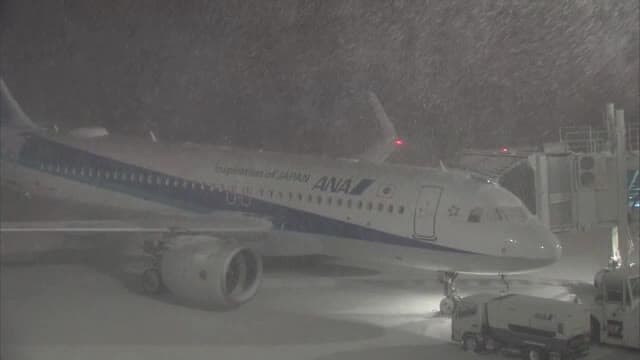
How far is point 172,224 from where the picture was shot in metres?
6.53

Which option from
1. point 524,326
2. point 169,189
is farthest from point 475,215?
point 169,189

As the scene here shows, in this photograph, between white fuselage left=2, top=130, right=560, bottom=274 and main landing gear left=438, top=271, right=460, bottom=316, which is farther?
white fuselage left=2, top=130, right=560, bottom=274

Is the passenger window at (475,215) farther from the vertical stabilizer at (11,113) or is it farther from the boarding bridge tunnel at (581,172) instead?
the vertical stabilizer at (11,113)

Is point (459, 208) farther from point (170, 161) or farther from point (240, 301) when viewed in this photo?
point (170, 161)

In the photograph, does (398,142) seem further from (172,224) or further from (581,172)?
(172,224)

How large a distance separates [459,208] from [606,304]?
1678mm

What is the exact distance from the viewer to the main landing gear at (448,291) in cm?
549

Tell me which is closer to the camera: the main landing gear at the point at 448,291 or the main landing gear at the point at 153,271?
the main landing gear at the point at 448,291

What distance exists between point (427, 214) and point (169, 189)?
2.83m

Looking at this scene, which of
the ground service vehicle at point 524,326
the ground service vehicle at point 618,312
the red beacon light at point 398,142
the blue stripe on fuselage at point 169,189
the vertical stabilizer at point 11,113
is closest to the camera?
the ground service vehicle at point 524,326

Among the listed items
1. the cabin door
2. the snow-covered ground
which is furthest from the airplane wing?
the cabin door

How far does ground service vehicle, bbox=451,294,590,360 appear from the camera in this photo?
4.04 metres

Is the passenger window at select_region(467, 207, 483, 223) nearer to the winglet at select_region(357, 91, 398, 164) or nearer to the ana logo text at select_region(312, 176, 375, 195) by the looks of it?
the winglet at select_region(357, 91, 398, 164)

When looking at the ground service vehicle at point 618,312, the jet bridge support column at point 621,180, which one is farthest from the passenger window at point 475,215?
the ground service vehicle at point 618,312
